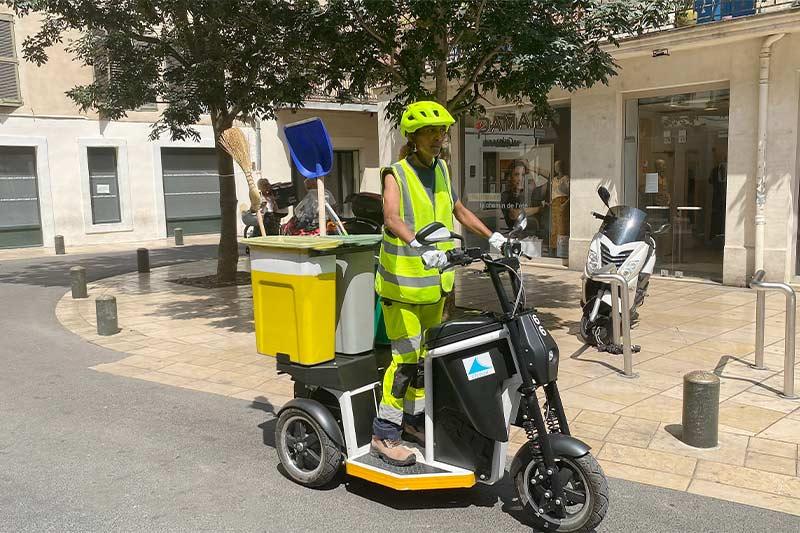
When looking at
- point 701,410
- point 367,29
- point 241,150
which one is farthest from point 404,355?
point 367,29

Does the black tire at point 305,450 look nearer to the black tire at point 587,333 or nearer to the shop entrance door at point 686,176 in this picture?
the black tire at point 587,333

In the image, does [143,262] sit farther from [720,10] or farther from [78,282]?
[720,10]

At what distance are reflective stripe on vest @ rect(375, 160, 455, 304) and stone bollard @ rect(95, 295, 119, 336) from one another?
5.56 metres

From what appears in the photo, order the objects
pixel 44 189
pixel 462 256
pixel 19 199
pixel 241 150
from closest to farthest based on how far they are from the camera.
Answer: pixel 462 256 < pixel 241 150 < pixel 19 199 < pixel 44 189

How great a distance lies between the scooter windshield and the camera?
7.02 metres

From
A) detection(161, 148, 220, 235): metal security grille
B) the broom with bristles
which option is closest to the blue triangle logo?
the broom with bristles

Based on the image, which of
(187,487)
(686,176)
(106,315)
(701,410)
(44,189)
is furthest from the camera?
(44,189)

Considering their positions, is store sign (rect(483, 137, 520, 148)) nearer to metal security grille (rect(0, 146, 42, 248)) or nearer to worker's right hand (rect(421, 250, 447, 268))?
worker's right hand (rect(421, 250, 447, 268))

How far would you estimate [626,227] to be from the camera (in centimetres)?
705

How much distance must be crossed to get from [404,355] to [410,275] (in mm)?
427

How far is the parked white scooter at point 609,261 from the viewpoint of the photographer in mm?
6895

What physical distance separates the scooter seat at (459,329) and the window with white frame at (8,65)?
1900cm

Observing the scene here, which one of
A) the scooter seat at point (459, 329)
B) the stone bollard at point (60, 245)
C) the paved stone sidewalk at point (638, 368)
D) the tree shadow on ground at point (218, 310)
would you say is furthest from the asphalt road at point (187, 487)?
the stone bollard at point (60, 245)

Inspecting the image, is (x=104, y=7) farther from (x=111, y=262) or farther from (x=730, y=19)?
(x=730, y=19)
